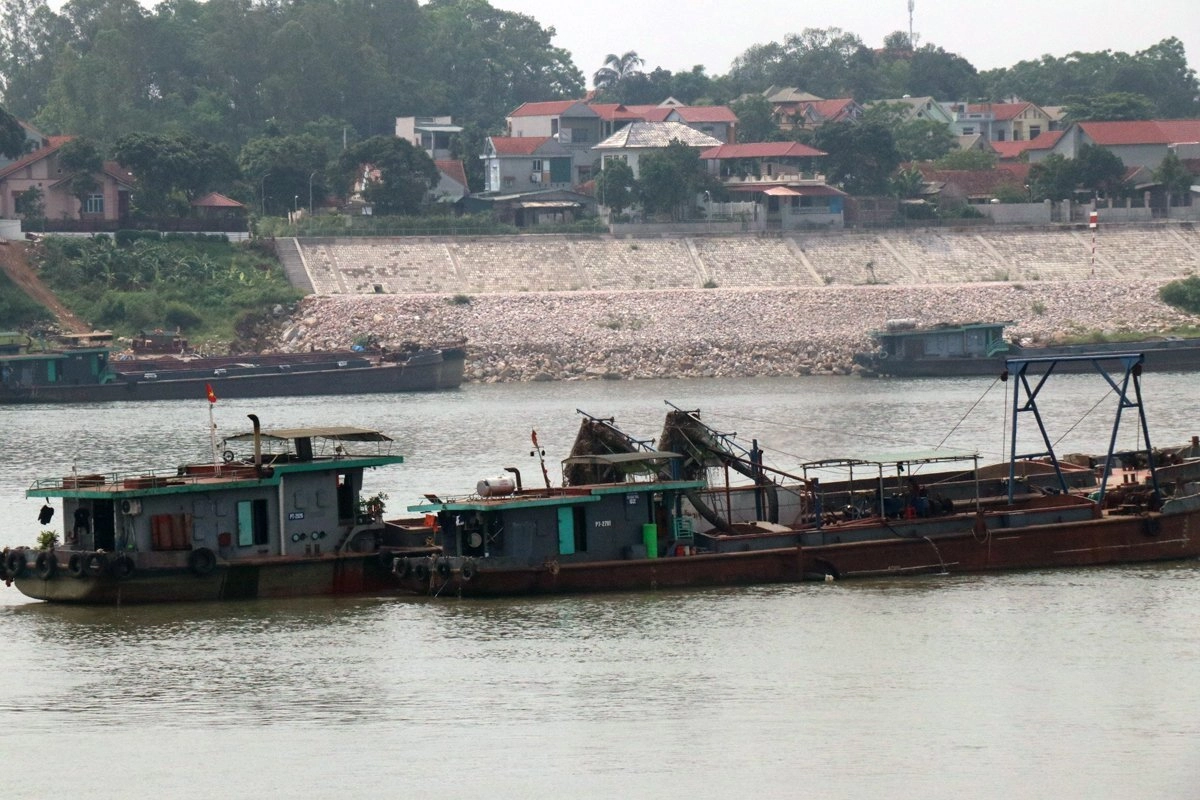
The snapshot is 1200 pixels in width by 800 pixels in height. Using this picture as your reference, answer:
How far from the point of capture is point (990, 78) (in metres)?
192

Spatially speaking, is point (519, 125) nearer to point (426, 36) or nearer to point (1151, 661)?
point (426, 36)

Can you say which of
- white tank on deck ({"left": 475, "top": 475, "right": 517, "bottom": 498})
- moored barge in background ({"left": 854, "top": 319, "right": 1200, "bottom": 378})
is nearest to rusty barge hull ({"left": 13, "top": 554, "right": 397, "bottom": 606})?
white tank on deck ({"left": 475, "top": 475, "right": 517, "bottom": 498})

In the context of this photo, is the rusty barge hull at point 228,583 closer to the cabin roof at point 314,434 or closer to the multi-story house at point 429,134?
the cabin roof at point 314,434

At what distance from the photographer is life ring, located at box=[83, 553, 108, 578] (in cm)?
3681

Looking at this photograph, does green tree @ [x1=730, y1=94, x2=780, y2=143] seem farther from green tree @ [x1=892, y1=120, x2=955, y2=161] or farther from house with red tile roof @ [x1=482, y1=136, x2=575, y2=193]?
house with red tile roof @ [x1=482, y1=136, x2=575, y2=193]

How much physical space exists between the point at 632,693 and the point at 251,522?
10.2 meters

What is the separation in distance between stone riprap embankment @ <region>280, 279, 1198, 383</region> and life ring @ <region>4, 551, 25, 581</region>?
200 feet

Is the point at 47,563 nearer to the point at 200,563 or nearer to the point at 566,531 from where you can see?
the point at 200,563

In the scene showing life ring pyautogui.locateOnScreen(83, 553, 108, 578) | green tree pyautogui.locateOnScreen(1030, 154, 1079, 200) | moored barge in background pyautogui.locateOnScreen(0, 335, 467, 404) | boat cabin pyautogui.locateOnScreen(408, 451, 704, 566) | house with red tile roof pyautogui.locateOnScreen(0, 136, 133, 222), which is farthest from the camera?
green tree pyautogui.locateOnScreen(1030, 154, 1079, 200)

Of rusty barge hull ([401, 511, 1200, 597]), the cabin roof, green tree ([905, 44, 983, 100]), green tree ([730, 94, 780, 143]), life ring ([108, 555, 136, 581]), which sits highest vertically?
green tree ([905, 44, 983, 100])

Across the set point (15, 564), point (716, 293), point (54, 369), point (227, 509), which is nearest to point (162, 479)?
point (227, 509)

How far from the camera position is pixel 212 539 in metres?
37.7

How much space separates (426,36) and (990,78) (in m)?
54.6

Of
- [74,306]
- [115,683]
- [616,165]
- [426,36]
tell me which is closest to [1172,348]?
[616,165]
